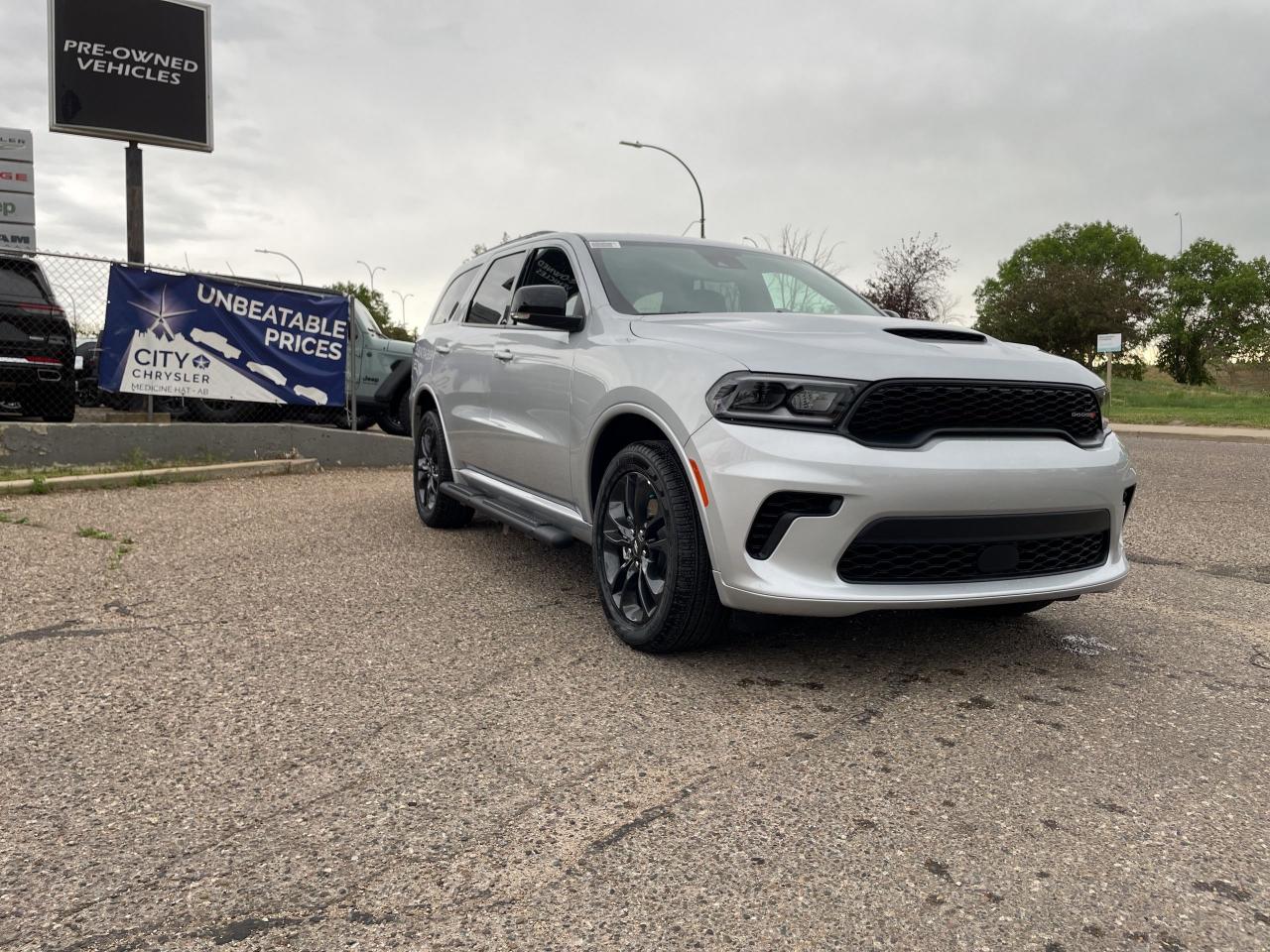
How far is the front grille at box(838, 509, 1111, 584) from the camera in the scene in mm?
3092

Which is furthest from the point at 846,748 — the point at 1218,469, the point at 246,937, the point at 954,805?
the point at 1218,469

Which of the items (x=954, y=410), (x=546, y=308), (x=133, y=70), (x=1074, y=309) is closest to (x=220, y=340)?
(x=133, y=70)

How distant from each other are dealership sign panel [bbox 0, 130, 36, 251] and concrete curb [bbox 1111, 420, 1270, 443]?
1893 centimetres

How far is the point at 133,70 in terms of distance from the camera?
1168cm

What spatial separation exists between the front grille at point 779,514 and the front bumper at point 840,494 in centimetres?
2

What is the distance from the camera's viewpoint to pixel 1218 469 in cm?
1169

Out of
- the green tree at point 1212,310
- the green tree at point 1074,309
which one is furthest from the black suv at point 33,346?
the green tree at point 1212,310

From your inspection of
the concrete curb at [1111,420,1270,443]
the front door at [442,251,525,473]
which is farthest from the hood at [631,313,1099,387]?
the concrete curb at [1111,420,1270,443]

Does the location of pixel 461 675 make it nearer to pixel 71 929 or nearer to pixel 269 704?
pixel 269 704

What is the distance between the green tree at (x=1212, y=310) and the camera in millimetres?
79750

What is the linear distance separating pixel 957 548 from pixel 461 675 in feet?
5.80

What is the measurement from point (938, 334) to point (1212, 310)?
94.5 meters

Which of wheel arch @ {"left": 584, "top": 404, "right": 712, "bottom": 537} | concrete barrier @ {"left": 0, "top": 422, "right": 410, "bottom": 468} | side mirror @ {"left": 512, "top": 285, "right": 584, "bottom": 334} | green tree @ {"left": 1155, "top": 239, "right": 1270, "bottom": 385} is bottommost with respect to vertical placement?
concrete barrier @ {"left": 0, "top": 422, "right": 410, "bottom": 468}

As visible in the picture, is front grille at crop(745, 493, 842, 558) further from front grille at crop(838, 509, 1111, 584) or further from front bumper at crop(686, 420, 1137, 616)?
front grille at crop(838, 509, 1111, 584)
